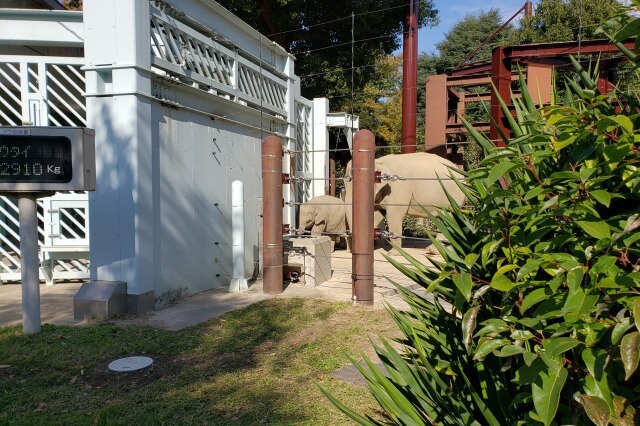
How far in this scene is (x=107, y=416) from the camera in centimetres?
352

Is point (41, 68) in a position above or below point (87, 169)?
above

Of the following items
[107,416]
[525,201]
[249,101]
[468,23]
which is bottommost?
[107,416]

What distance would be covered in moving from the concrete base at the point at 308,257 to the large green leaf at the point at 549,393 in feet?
21.7

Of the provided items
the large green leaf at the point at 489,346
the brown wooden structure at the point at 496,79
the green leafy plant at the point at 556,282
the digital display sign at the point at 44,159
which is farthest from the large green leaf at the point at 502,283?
the brown wooden structure at the point at 496,79

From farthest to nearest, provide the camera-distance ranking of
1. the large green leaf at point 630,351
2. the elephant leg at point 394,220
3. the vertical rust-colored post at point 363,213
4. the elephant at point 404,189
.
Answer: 1. the elephant leg at point 394,220
2. the elephant at point 404,189
3. the vertical rust-colored post at point 363,213
4. the large green leaf at point 630,351

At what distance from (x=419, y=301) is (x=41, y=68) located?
761cm

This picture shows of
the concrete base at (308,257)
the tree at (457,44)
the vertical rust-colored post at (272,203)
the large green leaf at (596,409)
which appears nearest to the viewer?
the large green leaf at (596,409)

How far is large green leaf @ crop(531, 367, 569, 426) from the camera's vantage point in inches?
48.8

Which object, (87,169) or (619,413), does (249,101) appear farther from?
(619,413)

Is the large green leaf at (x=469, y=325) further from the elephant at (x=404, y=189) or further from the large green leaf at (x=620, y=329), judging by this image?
the elephant at (x=404, y=189)

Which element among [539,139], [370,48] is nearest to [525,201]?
[539,139]

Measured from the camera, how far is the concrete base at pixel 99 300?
5.82m

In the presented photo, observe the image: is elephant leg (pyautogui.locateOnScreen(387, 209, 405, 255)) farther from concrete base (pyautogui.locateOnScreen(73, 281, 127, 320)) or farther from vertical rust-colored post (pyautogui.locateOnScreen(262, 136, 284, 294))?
concrete base (pyautogui.locateOnScreen(73, 281, 127, 320))

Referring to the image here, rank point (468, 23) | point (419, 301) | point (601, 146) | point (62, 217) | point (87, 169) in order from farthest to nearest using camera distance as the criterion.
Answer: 1. point (468, 23)
2. point (62, 217)
3. point (87, 169)
4. point (419, 301)
5. point (601, 146)
